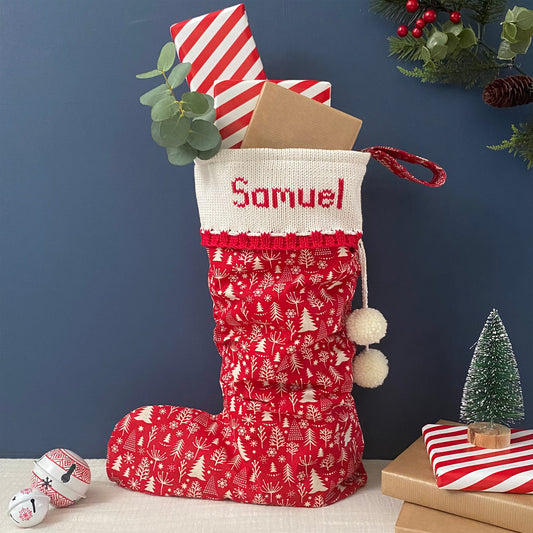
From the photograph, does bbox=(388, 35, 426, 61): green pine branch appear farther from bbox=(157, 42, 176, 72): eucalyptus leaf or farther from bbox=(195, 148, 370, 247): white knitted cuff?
bbox=(157, 42, 176, 72): eucalyptus leaf

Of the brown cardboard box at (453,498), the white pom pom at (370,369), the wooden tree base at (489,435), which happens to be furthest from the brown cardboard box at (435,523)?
the white pom pom at (370,369)

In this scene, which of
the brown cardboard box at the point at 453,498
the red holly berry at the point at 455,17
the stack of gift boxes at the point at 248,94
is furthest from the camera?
the red holly berry at the point at 455,17

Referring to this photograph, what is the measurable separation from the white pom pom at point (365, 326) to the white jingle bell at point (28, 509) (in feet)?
1.88

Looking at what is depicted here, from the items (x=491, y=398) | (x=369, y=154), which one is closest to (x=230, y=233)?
(x=369, y=154)

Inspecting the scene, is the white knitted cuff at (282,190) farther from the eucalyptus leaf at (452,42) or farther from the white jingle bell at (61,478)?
the white jingle bell at (61,478)

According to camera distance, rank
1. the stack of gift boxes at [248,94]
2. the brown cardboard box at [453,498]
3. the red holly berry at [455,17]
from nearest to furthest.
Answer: the brown cardboard box at [453,498] < the stack of gift boxes at [248,94] < the red holly berry at [455,17]

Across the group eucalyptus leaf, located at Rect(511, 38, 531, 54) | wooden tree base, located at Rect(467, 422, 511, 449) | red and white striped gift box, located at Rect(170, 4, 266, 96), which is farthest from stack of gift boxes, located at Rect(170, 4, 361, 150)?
wooden tree base, located at Rect(467, 422, 511, 449)

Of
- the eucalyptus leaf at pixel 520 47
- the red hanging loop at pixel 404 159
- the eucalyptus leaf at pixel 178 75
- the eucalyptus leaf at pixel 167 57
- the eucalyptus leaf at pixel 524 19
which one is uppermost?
the eucalyptus leaf at pixel 524 19

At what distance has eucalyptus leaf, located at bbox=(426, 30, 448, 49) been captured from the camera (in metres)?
1.08

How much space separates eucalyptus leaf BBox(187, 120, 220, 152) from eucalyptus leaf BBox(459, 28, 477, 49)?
0.48m

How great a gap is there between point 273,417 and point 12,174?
2.29 ft

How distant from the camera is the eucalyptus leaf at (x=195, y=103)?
942mm

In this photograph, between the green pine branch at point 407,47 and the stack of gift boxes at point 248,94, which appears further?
the green pine branch at point 407,47

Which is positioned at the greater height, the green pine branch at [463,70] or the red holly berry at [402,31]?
the red holly berry at [402,31]
